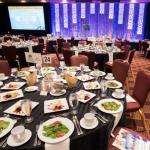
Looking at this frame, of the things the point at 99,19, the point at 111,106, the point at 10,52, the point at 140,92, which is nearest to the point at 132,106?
the point at 140,92

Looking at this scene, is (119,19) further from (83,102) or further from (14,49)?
(83,102)

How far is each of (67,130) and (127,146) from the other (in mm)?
655

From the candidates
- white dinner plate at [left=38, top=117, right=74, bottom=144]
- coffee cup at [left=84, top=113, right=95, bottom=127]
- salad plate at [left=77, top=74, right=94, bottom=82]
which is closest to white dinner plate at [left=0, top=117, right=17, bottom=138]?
white dinner plate at [left=38, top=117, right=74, bottom=144]

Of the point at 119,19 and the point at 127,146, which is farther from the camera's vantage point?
the point at 119,19

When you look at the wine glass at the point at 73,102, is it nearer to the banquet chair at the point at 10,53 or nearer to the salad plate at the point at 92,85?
the salad plate at the point at 92,85

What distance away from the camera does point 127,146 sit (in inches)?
70.0

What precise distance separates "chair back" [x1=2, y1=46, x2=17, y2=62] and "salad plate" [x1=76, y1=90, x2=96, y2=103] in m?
4.01

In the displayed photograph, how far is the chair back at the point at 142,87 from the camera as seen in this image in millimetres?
2529

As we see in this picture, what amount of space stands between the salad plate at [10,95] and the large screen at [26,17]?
8.49m

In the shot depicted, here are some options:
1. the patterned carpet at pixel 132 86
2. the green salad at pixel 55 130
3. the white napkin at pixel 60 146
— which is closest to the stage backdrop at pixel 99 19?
the patterned carpet at pixel 132 86

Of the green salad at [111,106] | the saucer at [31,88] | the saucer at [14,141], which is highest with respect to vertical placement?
the saucer at [31,88]

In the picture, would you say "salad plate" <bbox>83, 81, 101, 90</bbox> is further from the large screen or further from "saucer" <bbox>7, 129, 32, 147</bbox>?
the large screen

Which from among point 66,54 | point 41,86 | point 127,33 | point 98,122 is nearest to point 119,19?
point 127,33

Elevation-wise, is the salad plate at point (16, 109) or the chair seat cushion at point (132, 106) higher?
the salad plate at point (16, 109)
